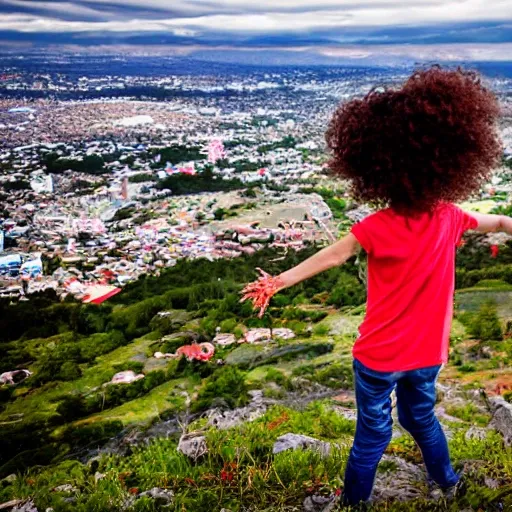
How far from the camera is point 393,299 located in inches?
50.8

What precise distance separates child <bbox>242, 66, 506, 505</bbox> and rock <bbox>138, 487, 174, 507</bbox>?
56cm

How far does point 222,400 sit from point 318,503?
1365mm

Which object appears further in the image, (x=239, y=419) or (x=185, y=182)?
(x=185, y=182)

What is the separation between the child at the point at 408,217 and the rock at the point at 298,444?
0.44m

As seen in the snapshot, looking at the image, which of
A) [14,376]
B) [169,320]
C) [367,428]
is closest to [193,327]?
[169,320]

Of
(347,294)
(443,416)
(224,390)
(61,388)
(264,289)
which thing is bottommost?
(61,388)

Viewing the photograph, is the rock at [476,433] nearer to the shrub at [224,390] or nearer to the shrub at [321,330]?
the shrub at [224,390]

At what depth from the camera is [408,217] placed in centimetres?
127

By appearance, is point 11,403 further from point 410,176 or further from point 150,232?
point 150,232

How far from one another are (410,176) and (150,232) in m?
6.92

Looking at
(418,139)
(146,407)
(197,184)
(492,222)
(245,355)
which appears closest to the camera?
(418,139)

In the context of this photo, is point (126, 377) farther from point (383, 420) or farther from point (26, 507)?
point (383, 420)

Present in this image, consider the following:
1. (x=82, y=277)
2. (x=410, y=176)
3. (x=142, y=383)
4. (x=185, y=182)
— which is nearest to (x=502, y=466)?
(x=410, y=176)

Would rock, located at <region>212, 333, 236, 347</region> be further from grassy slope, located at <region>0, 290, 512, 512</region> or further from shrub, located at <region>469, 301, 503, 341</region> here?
grassy slope, located at <region>0, 290, 512, 512</region>
